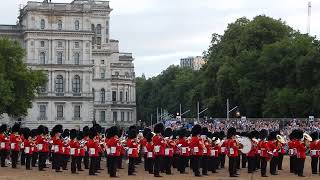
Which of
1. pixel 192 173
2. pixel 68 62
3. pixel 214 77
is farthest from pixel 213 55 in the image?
pixel 192 173

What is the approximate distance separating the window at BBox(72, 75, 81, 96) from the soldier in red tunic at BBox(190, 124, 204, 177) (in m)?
89.6

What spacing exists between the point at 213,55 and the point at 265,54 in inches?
652

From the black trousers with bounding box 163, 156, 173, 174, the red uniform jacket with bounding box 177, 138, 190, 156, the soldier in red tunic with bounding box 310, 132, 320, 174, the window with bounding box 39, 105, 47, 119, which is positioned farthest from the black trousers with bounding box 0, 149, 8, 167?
the window with bounding box 39, 105, 47, 119

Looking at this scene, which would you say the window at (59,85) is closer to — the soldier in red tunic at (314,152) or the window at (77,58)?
the window at (77,58)

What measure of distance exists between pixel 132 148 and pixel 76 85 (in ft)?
297

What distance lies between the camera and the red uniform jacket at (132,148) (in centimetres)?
3002

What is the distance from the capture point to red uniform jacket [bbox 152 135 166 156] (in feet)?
99.0

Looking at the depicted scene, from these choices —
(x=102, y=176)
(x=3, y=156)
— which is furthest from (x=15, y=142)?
(x=102, y=176)

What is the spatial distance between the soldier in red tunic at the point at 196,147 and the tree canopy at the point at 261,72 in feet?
126

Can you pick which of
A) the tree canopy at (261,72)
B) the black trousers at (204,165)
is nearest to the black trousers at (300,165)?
the black trousers at (204,165)

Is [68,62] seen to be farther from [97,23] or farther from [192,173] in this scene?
[192,173]

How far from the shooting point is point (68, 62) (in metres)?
120

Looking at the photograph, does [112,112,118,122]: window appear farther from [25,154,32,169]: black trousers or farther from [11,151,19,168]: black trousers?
[25,154,32,169]: black trousers

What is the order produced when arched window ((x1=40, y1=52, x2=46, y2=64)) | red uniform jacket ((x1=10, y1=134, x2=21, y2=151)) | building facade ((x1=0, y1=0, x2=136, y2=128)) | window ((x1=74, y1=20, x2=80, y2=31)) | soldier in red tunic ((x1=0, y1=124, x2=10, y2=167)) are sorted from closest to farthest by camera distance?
red uniform jacket ((x1=10, y1=134, x2=21, y2=151)), soldier in red tunic ((x1=0, y1=124, x2=10, y2=167)), building facade ((x1=0, y1=0, x2=136, y2=128)), arched window ((x1=40, y1=52, x2=46, y2=64)), window ((x1=74, y1=20, x2=80, y2=31))
